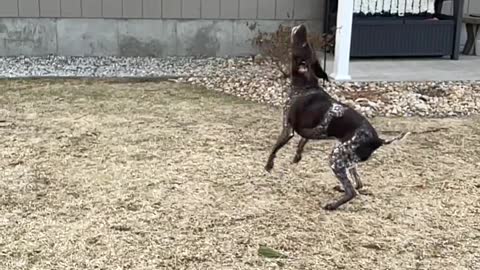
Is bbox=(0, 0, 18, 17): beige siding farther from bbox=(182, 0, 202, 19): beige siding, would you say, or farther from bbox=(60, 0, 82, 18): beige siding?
bbox=(182, 0, 202, 19): beige siding

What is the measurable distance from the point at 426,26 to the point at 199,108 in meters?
3.36

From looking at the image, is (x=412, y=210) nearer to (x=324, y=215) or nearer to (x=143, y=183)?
(x=324, y=215)

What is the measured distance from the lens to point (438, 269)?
2863mm

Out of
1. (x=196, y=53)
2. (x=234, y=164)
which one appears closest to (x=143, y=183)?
(x=234, y=164)

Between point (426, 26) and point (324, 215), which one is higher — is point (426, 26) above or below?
above

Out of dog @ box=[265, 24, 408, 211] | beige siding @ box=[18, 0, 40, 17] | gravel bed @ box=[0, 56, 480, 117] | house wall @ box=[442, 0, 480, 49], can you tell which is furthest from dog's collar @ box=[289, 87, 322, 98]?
house wall @ box=[442, 0, 480, 49]

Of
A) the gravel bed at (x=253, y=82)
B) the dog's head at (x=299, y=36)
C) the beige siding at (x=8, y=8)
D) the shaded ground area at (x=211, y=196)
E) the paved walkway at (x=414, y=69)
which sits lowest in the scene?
the shaded ground area at (x=211, y=196)

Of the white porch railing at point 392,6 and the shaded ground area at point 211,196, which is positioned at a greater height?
the white porch railing at point 392,6

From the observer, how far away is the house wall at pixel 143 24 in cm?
755

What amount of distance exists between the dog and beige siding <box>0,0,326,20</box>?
4.47 metres

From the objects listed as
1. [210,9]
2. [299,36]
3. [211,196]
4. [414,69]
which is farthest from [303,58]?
[210,9]

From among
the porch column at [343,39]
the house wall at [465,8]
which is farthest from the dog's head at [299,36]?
the house wall at [465,8]

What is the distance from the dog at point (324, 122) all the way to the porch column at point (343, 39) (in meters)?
2.87

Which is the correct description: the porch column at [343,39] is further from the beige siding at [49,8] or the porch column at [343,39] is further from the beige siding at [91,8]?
the beige siding at [49,8]
